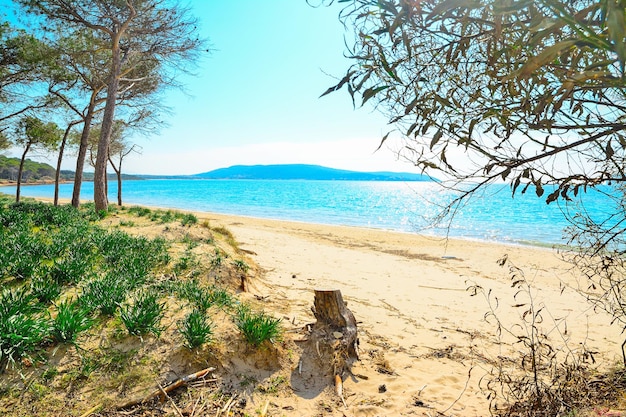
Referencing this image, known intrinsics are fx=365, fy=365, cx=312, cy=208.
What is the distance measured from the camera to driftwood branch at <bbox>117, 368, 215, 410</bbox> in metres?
3.20

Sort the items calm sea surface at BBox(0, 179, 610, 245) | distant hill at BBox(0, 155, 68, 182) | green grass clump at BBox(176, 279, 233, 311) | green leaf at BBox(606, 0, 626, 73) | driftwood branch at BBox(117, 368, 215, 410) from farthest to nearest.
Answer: distant hill at BBox(0, 155, 68, 182) < calm sea surface at BBox(0, 179, 610, 245) < green grass clump at BBox(176, 279, 233, 311) < driftwood branch at BBox(117, 368, 215, 410) < green leaf at BBox(606, 0, 626, 73)

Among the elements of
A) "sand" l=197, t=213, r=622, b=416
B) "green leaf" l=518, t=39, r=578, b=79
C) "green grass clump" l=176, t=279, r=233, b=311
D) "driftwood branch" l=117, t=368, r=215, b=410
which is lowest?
"sand" l=197, t=213, r=622, b=416

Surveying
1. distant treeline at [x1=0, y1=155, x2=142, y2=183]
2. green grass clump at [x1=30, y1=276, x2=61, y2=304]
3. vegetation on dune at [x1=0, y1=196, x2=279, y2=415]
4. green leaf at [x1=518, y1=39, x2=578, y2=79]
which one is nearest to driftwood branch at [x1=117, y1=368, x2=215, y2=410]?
vegetation on dune at [x1=0, y1=196, x2=279, y2=415]

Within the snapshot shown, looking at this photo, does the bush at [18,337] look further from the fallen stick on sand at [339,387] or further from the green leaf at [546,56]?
the green leaf at [546,56]

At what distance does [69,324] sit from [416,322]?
5334mm

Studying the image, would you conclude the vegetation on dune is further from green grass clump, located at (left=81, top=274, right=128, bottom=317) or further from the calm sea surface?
the calm sea surface

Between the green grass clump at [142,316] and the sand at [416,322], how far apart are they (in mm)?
1507

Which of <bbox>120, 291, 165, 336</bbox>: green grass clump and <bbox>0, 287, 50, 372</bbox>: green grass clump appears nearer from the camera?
<bbox>0, 287, 50, 372</bbox>: green grass clump

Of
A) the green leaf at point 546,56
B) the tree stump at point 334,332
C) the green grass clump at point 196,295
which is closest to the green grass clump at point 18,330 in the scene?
the green grass clump at point 196,295

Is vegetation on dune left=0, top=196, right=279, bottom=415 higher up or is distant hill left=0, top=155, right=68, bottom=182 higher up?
distant hill left=0, top=155, right=68, bottom=182

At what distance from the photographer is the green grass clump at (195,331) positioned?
148 inches

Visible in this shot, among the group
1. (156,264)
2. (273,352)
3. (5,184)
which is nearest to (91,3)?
(156,264)

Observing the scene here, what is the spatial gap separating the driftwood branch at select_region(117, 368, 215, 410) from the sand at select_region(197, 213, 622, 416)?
2.57ft

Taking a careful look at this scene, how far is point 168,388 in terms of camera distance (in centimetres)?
338
